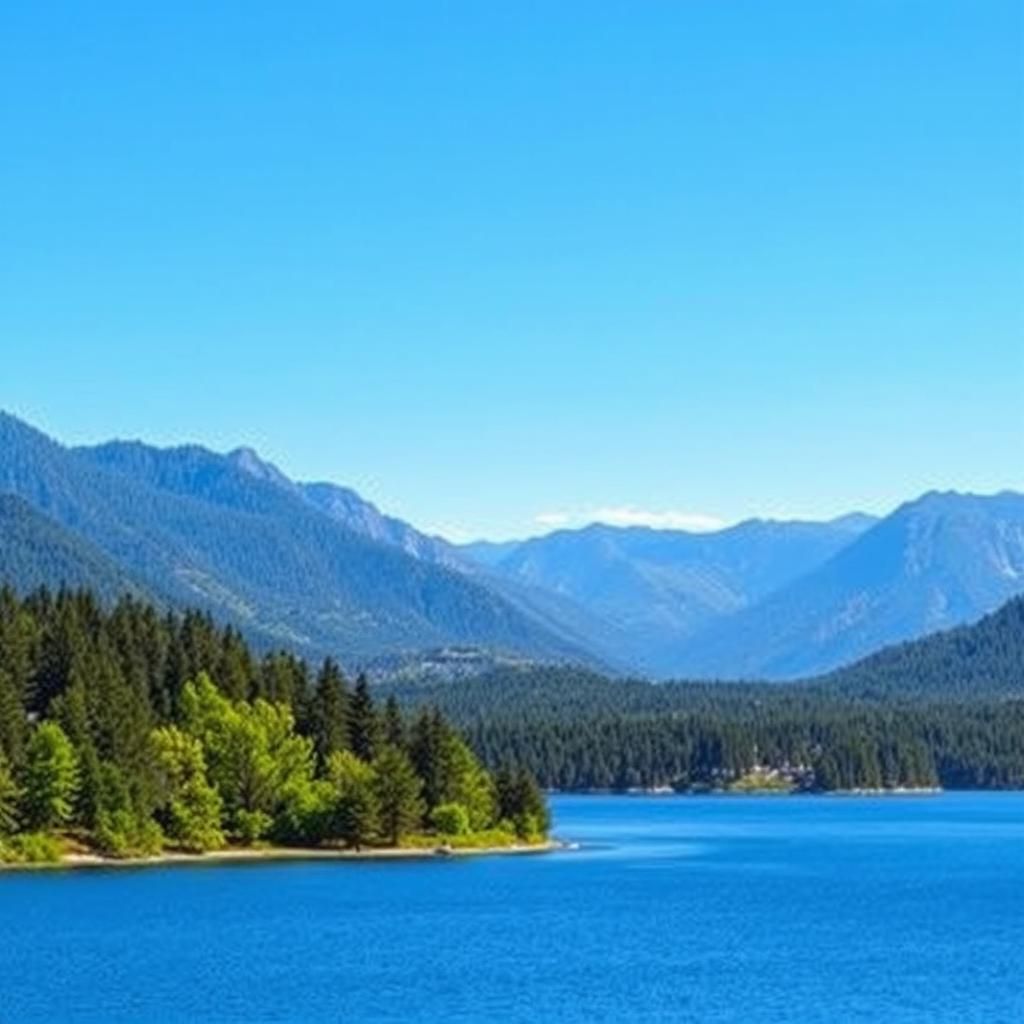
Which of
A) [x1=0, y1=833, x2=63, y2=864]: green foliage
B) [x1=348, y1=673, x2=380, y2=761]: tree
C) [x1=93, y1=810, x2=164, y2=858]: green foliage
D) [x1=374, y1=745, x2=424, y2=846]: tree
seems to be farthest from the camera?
[x1=348, y1=673, x2=380, y2=761]: tree

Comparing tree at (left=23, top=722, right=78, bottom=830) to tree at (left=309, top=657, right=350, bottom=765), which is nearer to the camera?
tree at (left=23, top=722, right=78, bottom=830)

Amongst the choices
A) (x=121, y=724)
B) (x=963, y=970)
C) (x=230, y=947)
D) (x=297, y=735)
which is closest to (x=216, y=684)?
(x=297, y=735)

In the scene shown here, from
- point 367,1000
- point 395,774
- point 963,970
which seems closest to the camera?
point 367,1000

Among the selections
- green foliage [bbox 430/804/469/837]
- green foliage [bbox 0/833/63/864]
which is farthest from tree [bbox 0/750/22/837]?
green foliage [bbox 430/804/469/837]

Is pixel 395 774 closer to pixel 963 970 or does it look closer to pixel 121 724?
pixel 121 724

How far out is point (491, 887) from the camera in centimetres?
16525

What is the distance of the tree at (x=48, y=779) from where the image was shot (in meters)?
163

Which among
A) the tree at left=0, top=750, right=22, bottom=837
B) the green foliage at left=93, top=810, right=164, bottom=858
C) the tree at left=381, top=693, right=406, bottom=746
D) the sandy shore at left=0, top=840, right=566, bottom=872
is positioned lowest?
the sandy shore at left=0, top=840, right=566, bottom=872

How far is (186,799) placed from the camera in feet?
571

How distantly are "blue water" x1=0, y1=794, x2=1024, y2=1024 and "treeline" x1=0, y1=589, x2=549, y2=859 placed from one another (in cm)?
547

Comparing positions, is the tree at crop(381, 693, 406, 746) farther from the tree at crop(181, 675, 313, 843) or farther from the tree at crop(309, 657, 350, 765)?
the tree at crop(181, 675, 313, 843)

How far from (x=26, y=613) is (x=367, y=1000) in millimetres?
90882

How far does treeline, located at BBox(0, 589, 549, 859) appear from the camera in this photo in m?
166

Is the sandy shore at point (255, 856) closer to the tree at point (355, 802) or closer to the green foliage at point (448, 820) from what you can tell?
the tree at point (355, 802)
